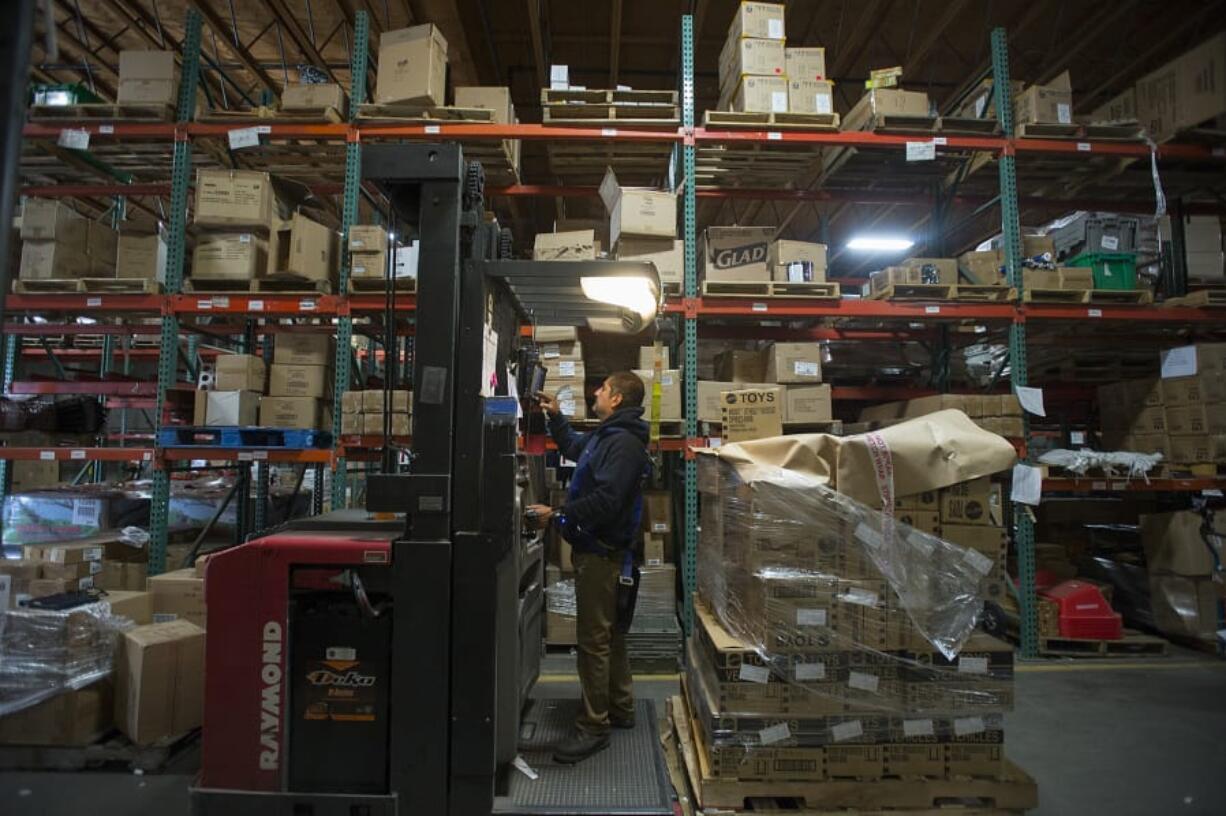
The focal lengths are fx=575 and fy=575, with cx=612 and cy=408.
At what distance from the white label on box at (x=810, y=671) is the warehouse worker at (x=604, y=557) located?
2.91 feet

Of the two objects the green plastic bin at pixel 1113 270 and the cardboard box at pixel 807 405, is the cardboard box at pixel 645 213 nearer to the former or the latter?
the cardboard box at pixel 807 405

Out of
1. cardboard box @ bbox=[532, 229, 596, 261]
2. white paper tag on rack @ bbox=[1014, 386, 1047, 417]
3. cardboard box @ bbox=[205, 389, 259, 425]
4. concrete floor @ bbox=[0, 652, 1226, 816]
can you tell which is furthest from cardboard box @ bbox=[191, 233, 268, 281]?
white paper tag on rack @ bbox=[1014, 386, 1047, 417]

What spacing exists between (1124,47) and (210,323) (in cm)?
1294

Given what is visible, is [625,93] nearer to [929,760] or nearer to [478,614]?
[478,614]

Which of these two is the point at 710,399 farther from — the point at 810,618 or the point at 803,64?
the point at 803,64

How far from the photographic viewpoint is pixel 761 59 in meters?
5.57

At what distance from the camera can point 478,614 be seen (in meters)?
2.23

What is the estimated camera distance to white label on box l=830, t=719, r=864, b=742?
2.85 meters

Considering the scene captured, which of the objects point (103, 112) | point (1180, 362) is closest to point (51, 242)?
point (103, 112)

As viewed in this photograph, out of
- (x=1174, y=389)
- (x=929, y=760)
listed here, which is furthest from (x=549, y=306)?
(x=1174, y=389)

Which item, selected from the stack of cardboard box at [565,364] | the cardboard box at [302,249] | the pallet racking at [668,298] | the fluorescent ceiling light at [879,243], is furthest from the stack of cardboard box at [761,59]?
the fluorescent ceiling light at [879,243]

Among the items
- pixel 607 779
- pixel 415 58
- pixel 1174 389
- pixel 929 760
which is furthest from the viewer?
→ pixel 1174 389

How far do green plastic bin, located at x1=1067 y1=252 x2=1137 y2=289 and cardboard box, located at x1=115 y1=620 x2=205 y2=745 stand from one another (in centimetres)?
832

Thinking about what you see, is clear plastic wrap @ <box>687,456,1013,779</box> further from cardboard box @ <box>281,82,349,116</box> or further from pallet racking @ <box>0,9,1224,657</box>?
cardboard box @ <box>281,82,349,116</box>
